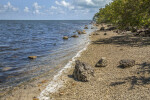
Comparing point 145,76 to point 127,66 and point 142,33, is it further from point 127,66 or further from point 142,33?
point 142,33

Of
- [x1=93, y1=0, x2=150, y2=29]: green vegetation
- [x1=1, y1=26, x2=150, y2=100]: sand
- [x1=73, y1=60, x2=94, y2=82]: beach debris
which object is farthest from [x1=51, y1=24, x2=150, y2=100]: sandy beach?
[x1=93, y1=0, x2=150, y2=29]: green vegetation

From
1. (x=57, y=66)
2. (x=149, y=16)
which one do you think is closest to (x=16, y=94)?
(x=57, y=66)

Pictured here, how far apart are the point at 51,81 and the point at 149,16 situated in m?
11.6

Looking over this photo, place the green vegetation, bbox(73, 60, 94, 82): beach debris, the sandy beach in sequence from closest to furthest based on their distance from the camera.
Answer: the sandy beach < bbox(73, 60, 94, 82): beach debris < the green vegetation

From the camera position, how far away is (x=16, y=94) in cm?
756

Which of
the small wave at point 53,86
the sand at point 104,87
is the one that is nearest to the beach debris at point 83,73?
the sand at point 104,87

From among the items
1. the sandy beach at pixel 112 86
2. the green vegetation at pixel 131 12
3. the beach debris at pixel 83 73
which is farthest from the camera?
the green vegetation at pixel 131 12

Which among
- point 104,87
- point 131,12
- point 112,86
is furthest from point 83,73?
point 131,12

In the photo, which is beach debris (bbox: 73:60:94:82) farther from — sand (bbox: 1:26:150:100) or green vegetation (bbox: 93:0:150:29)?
green vegetation (bbox: 93:0:150:29)

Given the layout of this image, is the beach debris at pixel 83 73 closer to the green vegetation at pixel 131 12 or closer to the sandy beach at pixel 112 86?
the sandy beach at pixel 112 86

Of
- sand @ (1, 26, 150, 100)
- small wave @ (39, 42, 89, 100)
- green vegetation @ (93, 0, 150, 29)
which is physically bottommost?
small wave @ (39, 42, 89, 100)

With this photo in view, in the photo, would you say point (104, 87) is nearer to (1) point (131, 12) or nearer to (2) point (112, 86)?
(2) point (112, 86)

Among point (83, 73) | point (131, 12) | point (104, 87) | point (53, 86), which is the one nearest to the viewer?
point (104, 87)

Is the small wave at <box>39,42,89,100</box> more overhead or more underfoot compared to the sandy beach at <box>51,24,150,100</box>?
more underfoot
